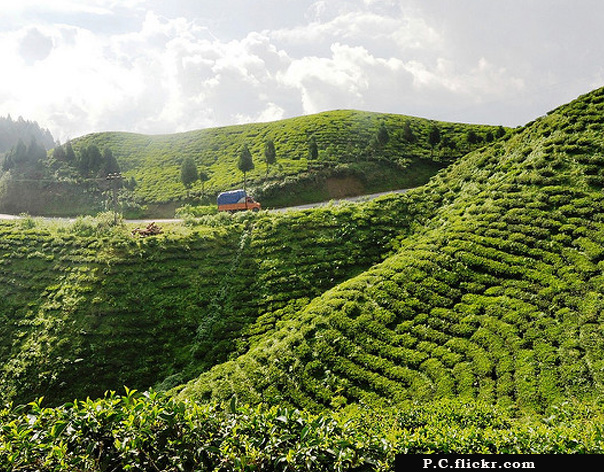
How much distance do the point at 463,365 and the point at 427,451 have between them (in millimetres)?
7032

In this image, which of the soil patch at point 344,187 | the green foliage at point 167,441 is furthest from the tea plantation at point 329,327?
the soil patch at point 344,187

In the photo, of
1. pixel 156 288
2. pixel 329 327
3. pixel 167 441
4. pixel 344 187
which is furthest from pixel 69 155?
pixel 167 441

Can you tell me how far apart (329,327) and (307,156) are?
45143 millimetres

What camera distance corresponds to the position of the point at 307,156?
56438 mm

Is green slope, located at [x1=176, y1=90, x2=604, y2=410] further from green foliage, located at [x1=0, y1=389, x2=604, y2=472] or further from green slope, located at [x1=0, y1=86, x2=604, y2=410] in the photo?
green foliage, located at [x1=0, y1=389, x2=604, y2=472]

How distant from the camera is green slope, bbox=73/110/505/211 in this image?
49000 mm

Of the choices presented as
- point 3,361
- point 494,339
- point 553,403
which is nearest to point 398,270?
point 494,339

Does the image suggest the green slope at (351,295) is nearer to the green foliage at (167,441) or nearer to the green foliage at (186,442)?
the green foliage at (186,442)

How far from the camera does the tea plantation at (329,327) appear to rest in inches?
179

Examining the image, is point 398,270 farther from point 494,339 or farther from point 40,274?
point 40,274

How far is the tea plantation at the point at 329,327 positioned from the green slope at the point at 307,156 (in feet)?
72.0

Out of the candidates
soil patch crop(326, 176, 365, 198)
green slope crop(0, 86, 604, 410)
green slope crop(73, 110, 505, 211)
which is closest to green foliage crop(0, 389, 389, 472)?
green slope crop(0, 86, 604, 410)

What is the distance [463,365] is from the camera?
11.2 metres

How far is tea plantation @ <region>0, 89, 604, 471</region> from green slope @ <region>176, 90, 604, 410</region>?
0.22 feet
